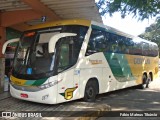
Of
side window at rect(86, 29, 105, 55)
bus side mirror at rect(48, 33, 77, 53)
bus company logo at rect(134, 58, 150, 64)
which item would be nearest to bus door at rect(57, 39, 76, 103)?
bus side mirror at rect(48, 33, 77, 53)

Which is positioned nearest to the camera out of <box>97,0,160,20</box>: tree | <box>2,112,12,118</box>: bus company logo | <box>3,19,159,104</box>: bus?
<box>2,112,12,118</box>: bus company logo

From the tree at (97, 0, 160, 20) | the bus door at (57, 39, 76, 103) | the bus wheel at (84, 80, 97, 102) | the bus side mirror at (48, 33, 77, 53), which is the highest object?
the tree at (97, 0, 160, 20)

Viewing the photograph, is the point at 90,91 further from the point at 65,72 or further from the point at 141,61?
the point at 141,61

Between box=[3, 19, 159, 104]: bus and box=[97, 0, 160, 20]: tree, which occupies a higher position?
box=[97, 0, 160, 20]: tree

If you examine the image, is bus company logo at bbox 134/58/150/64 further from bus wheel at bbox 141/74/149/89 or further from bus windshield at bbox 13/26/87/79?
bus windshield at bbox 13/26/87/79

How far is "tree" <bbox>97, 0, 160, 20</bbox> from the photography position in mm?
11061

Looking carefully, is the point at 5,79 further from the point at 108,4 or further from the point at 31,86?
the point at 108,4

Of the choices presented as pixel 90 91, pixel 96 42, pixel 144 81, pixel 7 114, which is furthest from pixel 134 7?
pixel 7 114

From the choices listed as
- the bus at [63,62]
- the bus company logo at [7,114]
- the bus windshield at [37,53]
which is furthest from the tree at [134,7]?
the bus company logo at [7,114]

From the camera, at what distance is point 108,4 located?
40.9 ft

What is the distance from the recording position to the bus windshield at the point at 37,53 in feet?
26.3

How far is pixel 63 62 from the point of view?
820 cm

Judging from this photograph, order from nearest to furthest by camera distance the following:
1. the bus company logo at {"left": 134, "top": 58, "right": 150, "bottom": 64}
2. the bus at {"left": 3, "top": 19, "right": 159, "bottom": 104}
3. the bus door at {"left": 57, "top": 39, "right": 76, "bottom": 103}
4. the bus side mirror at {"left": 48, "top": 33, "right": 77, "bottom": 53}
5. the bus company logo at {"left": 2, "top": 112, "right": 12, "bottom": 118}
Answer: the bus company logo at {"left": 2, "top": 112, "right": 12, "bottom": 118}, the bus side mirror at {"left": 48, "top": 33, "right": 77, "bottom": 53}, the bus at {"left": 3, "top": 19, "right": 159, "bottom": 104}, the bus door at {"left": 57, "top": 39, "right": 76, "bottom": 103}, the bus company logo at {"left": 134, "top": 58, "right": 150, "bottom": 64}

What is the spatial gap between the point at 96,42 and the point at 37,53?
2.62m
